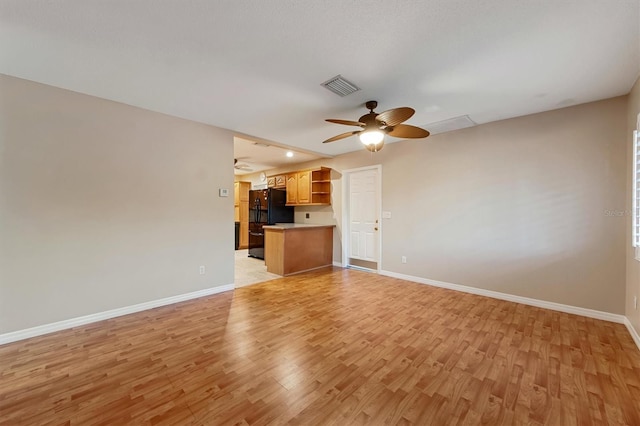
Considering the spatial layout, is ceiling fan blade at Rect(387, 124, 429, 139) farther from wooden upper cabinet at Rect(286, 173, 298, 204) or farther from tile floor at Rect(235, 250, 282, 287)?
wooden upper cabinet at Rect(286, 173, 298, 204)

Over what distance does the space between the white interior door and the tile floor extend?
1891 millimetres

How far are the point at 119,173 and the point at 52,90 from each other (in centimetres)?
98

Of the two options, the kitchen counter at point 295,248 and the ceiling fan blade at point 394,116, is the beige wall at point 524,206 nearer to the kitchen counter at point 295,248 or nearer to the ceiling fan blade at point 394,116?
the kitchen counter at point 295,248

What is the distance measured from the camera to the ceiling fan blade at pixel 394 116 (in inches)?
91.9

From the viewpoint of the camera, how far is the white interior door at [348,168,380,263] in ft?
17.1

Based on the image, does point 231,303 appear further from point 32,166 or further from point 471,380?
point 471,380

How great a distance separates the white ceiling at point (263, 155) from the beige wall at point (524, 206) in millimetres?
2322

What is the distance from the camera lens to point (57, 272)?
2.63 m

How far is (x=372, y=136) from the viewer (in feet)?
9.45

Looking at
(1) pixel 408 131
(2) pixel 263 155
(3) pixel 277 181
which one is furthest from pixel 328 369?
(3) pixel 277 181

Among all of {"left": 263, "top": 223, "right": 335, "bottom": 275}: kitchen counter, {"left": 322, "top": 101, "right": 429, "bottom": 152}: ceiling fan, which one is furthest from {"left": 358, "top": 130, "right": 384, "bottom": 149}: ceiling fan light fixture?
{"left": 263, "top": 223, "right": 335, "bottom": 275}: kitchen counter

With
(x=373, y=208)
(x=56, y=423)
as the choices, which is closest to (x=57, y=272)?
(x=56, y=423)

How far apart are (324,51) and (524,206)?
3.35 m

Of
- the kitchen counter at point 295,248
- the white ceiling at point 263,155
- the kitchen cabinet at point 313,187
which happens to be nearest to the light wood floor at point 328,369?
the kitchen counter at point 295,248
